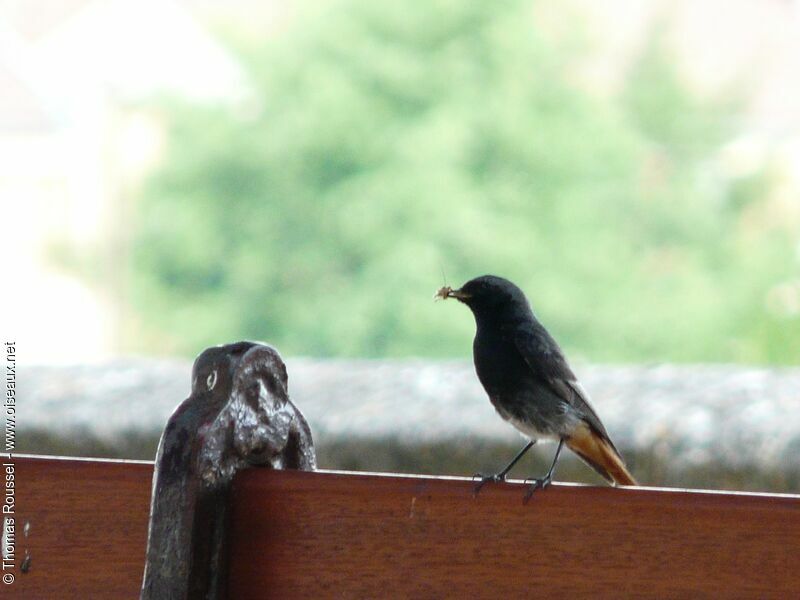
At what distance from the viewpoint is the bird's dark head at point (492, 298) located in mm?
2158

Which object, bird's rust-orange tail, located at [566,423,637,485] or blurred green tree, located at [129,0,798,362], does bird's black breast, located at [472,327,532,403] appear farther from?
blurred green tree, located at [129,0,798,362]

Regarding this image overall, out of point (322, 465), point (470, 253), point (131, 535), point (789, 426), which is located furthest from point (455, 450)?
point (470, 253)

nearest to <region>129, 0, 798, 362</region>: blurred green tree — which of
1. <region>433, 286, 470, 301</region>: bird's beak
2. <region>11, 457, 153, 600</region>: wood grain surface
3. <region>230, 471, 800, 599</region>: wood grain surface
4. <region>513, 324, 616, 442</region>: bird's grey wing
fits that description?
<region>513, 324, 616, 442</region>: bird's grey wing

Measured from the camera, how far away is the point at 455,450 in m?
2.48

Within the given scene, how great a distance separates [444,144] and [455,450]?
15.6m

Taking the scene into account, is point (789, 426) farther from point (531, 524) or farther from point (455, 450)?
point (531, 524)

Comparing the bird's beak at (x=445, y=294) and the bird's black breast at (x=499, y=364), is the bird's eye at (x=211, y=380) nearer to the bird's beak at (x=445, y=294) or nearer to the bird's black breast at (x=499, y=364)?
the bird's beak at (x=445, y=294)

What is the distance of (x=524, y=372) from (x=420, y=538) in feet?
3.84

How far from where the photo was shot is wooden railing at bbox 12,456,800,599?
101 centimetres

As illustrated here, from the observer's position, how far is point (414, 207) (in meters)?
16.7

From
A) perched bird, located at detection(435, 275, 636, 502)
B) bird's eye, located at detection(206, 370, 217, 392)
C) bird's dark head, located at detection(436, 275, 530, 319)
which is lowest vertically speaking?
A: bird's eye, located at detection(206, 370, 217, 392)

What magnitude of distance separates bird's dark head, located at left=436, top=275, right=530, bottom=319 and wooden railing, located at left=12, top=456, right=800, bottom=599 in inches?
39.1

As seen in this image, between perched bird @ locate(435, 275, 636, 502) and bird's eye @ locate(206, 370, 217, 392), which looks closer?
bird's eye @ locate(206, 370, 217, 392)

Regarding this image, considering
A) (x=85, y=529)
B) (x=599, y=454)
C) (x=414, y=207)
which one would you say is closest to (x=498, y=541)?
(x=85, y=529)
